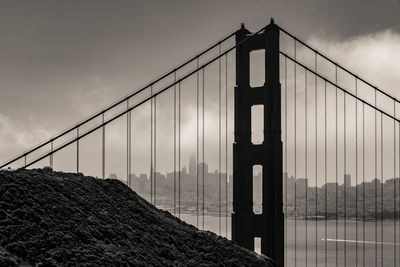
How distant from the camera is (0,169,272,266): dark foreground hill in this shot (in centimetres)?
1084

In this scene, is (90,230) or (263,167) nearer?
(90,230)

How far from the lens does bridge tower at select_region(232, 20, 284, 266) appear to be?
20297mm

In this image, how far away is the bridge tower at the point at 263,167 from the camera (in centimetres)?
2030

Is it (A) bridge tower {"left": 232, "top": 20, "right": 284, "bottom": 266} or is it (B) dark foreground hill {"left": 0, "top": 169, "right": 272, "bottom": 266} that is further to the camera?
(A) bridge tower {"left": 232, "top": 20, "right": 284, "bottom": 266}

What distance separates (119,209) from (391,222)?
16999 cm

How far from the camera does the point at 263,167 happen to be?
66.9ft

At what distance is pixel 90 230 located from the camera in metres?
12.1

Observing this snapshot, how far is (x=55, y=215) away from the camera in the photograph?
12273mm

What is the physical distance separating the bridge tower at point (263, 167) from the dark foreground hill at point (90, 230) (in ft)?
14.7

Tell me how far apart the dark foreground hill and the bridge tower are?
4.49 meters

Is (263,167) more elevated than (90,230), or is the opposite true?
(263,167)

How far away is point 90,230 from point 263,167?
9396mm

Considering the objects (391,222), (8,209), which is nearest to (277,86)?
(8,209)

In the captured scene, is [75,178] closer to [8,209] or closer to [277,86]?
[8,209]
